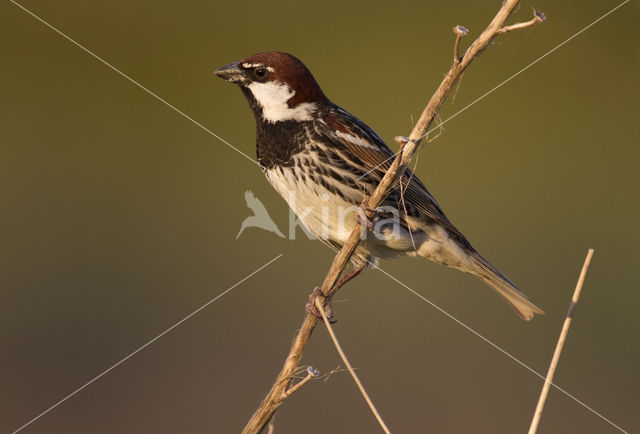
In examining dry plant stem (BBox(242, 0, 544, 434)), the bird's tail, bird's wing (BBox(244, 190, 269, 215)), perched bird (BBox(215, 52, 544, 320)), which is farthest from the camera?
bird's wing (BBox(244, 190, 269, 215))

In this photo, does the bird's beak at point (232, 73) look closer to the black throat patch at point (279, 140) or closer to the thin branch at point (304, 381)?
the black throat patch at point (279, 140)

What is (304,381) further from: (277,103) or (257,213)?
(257,213)

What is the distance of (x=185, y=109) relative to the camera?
644cm

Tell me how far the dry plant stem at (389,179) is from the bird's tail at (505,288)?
1.51 meters

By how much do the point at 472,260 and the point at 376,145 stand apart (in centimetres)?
82

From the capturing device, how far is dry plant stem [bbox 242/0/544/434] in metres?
1.68

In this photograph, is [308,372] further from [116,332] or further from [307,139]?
[116,332]

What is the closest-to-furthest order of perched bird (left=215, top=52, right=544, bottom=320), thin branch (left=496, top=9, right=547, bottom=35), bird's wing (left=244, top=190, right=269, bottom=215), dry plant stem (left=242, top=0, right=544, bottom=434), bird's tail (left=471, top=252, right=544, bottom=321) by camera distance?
thin branch (left=496, top=9, right=547, bottom=35) < dry plant stem (left=242, top=0, right=544, bottom=434) < perched bird (left=215, top=52, right=544, bottom=320) < bird's tail (left=471, top=252, right=544, bottom=321) < bird's wing (left=244, top=190, right=269, bottom=215)

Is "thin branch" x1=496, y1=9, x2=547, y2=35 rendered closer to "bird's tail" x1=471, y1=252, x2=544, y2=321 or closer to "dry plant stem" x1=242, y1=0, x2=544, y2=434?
"dry plant stem" x1=242, y1=0, x2=544, y2=434

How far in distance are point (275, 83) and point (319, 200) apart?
62 centimetres

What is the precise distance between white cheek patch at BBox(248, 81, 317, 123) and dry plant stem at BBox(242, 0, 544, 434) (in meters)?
1.20

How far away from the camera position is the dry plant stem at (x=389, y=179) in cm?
168

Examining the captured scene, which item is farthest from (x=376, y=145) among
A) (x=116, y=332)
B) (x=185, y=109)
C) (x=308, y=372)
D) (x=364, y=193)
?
(x=185, y=109)

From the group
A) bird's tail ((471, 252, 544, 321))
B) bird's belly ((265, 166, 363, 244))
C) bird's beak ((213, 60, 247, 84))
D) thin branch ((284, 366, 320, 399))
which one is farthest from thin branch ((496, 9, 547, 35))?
bird's tail ((471, 252, 544, 321))
